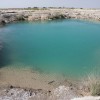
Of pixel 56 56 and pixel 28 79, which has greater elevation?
pixel 28 79

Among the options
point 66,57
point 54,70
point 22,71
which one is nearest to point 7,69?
point 22,71

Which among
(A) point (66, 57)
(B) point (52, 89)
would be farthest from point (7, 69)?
(A) point (66, 57)

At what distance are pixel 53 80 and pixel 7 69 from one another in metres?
2.90

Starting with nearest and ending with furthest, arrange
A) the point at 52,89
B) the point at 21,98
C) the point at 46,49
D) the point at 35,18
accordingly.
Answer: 1. the point at 21,98
2. the point at 52,89
3. the point at 46,49
4. the point at 35,18

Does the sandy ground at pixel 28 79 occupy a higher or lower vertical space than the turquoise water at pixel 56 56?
higher

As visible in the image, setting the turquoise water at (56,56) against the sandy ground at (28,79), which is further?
the turquoise water at (56,56)

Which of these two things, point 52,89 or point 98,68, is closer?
point 52,89

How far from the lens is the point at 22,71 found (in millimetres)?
11633

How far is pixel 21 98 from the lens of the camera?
8273 mm

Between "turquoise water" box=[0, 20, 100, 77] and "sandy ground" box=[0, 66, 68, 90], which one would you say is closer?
"sandy ground" box=[0, 66, 68, 90]

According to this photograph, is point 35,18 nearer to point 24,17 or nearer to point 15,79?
point 24,17

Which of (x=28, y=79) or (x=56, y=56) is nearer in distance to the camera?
(x=28, y=79)

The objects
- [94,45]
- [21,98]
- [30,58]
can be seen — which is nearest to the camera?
[21,98]

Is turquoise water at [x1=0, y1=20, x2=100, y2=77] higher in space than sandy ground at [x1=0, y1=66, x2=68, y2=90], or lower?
lower
